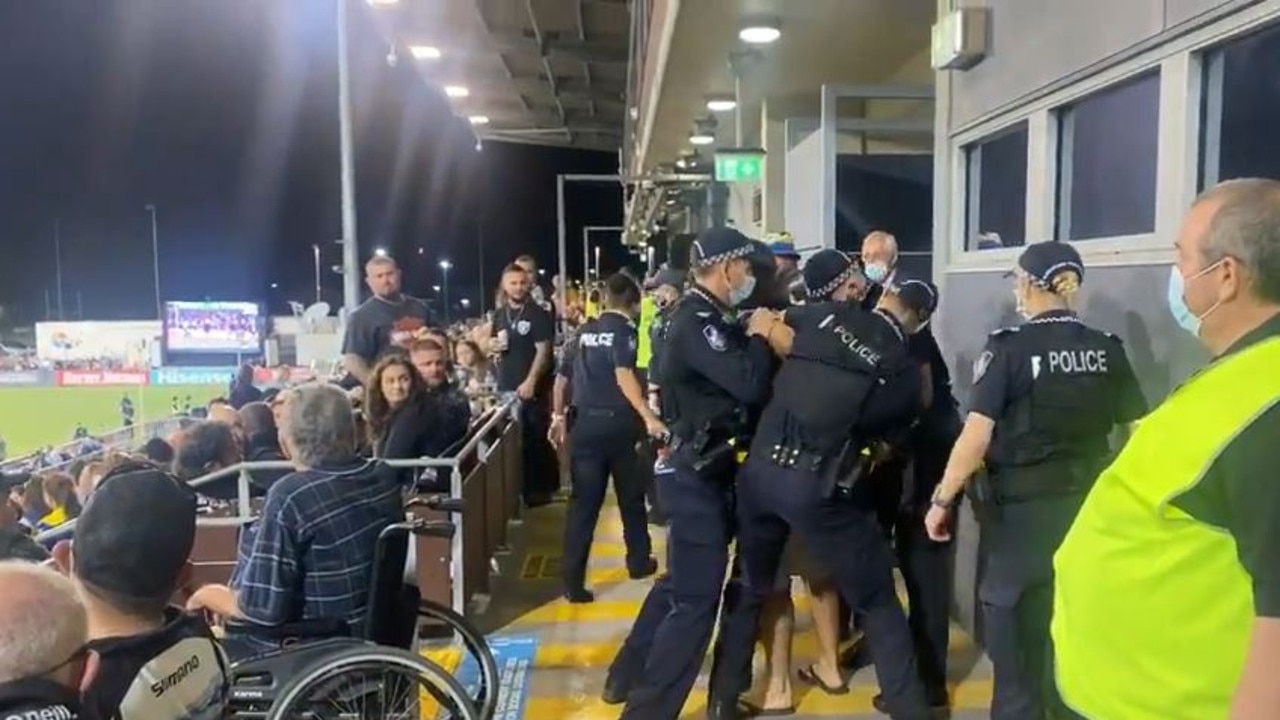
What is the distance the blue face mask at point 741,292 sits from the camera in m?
3.71

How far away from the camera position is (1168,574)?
4.75 feet

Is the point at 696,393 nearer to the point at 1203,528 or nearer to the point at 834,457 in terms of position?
the point at 834,457

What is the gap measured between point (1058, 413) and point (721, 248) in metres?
1.26

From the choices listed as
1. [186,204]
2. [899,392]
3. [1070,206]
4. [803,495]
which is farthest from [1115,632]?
[186,204]

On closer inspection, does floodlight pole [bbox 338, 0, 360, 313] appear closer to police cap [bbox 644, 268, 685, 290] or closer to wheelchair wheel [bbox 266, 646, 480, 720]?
police cap [bbox 644, 268, 685, 290]

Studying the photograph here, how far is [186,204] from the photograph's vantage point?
47.5 m

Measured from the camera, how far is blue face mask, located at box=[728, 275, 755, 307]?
12.2 feet

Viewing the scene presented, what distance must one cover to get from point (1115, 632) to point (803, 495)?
1.86 metres

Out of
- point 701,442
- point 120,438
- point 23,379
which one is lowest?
point 23,379

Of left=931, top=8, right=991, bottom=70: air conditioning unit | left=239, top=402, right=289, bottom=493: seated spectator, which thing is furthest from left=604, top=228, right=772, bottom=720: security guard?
left=239, top=402, right=289, bottom=493: seated spectator

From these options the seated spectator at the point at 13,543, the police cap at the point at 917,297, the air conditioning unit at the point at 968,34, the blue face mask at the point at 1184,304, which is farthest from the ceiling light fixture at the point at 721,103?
the blue face mask at the point at 1184,304

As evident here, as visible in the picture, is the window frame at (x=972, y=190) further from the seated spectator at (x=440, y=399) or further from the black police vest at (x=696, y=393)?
the seated spectator at (x=440, y=399)

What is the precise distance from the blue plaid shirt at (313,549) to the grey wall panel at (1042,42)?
3013 millimetres

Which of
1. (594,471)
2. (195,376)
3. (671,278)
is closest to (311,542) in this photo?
(594,471)
